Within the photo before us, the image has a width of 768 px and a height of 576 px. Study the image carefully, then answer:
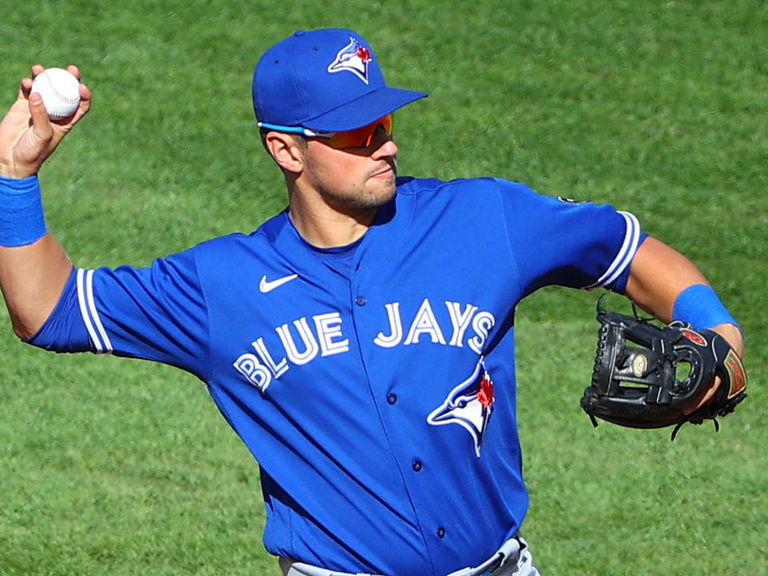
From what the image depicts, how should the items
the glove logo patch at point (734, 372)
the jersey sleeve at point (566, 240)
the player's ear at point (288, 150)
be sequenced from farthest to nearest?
the player's ear at point (288, 150) < the jersey sleeve at point (566, 240) < the glove logo patch at point (734, 372)

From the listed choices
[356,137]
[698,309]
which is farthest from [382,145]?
[698,309]

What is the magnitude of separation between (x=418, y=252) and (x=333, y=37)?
72cm

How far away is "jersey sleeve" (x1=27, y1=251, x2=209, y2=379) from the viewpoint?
4059 mm

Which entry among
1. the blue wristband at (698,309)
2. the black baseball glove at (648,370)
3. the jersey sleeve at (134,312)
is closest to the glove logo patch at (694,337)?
the black baseball glove at (648,370)

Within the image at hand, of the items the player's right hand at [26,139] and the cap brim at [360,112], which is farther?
the cap brim at [360,112]

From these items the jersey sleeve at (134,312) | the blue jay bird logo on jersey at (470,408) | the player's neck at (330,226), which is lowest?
the blue jay bird logo on jersey at (470,408)

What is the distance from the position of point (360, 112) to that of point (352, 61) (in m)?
0.21

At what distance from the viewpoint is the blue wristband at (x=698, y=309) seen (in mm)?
4145

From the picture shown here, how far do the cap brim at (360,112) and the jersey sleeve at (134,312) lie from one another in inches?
21.7

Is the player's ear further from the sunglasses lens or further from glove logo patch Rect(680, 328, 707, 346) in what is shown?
glove logo patch Rect(680, 328, 707, 346)

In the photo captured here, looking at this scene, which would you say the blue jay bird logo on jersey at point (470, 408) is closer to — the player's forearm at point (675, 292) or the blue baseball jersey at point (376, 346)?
the blue baseball jersey at point (376, 346)

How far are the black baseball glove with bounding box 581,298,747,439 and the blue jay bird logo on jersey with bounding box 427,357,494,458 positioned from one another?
0.29m

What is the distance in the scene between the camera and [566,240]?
162 inches

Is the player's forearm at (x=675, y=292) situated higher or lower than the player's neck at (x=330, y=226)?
lower
